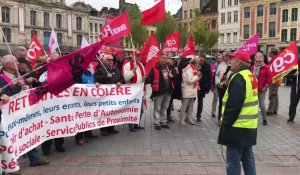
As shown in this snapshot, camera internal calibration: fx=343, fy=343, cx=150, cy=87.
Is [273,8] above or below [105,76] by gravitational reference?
above

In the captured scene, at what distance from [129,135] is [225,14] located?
59969 millimetres

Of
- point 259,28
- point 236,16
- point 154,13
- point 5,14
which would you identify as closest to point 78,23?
point 5,14

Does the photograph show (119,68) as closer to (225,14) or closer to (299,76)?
(299,76)

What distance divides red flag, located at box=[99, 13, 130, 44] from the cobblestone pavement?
246 centimetres

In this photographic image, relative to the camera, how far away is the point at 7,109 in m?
5.24

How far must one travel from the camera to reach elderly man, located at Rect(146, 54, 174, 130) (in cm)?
884

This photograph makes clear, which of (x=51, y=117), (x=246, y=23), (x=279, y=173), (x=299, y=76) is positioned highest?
(x=246, y=23)

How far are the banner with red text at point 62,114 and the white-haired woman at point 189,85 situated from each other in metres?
1.37

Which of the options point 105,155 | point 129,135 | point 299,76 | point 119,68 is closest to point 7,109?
point 105,155

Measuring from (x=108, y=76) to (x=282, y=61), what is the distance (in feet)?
16.7

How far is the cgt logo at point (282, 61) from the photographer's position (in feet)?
31.6

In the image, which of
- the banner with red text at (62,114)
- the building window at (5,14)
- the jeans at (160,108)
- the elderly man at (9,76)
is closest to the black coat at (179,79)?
the jeans at (160,108)

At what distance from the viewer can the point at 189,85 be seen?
9203mm

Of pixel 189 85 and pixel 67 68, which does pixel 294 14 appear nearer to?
pixel 189 85
